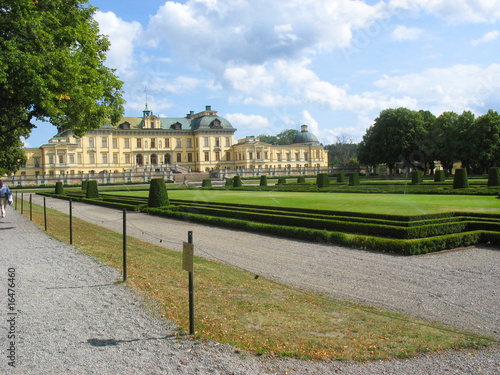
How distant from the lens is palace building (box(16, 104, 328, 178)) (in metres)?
65.2

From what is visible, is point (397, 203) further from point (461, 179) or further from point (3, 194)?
point (3, 194)

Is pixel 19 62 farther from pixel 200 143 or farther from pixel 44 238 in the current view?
pixel 200 143

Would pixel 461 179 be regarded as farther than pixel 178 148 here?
No

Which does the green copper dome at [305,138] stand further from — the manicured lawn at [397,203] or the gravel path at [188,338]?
the gravel path at [188,338]

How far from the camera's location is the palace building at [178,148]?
65188 millimetres

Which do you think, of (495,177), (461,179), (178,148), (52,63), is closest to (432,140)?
(495,177)

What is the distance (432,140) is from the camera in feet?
152

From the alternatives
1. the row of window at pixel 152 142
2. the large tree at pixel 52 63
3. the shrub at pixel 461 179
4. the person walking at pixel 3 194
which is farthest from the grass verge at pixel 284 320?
the row of window at pixel 152 142

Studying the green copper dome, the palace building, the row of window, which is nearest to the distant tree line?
the palace building

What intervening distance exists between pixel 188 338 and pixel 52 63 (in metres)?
9.62

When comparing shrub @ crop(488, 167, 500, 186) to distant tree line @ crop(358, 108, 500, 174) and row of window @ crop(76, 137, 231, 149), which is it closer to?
distant tree line @ crop(358, 108, 500, 174)

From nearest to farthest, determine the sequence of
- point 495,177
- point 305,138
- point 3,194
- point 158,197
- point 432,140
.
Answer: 1. point 3,194
2. point 158,197
3. point 495,177
4. point 432,140
5. point 305,138

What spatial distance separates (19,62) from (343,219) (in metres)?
9.34

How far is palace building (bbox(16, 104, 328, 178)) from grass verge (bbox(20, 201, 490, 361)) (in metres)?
58.4
